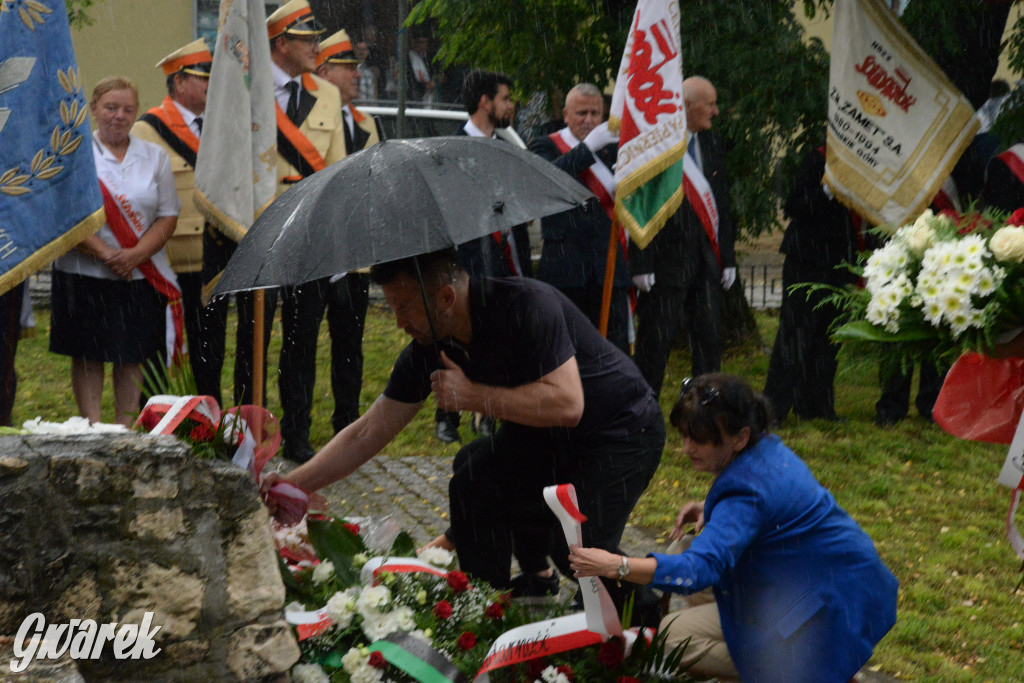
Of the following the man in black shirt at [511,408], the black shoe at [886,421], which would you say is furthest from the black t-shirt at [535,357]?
the black shoe at [886,421]

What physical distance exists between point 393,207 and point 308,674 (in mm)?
1389

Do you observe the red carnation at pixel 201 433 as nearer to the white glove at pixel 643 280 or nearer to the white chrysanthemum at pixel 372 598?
the white chrysanthemum at pixel 372 598

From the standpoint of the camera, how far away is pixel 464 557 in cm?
420

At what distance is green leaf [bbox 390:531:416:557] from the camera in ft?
13.3

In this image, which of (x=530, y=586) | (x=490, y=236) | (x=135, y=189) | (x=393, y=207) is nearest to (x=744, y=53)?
(x=490, y=236)

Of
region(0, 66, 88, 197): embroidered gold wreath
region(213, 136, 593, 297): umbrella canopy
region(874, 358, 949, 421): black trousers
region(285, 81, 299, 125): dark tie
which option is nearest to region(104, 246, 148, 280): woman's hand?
region(0, 66, 88, 197): embroidered gold wreath

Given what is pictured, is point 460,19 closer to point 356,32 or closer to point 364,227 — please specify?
point 364,227

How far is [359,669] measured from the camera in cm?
329

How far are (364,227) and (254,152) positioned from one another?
274 cm

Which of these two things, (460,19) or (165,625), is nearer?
(165,625)

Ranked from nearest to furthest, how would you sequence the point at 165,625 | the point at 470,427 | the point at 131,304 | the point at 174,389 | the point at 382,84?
1. the point at 165,625
2. the point at 174,389
3. the point at 131,304
4. the point at 470,427
5. the point at 382,84

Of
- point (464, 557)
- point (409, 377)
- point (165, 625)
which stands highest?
point (409, 377)

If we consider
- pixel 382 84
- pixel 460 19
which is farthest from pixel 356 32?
pixel 460 19

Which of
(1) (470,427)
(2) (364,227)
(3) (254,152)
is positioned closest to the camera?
(2) (364,227)
